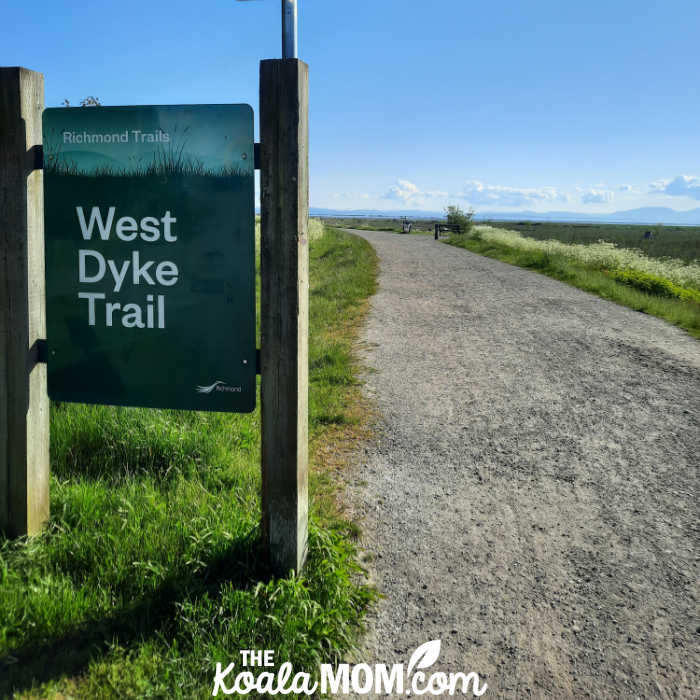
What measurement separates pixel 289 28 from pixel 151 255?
1.17 m

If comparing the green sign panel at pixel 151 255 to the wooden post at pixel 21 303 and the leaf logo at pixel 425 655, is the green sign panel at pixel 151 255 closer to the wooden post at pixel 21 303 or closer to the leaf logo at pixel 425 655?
the wooden post at pixel 21 303

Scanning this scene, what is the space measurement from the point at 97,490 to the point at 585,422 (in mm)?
3921

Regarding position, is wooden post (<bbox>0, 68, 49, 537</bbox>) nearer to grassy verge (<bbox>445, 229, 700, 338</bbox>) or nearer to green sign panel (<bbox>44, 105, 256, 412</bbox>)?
green sign panel (<bbox>44, 105, 256, 412</bbox>)

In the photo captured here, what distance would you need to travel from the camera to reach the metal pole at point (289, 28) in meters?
2.61

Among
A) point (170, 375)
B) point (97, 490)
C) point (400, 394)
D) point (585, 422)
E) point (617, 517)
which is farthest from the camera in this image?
point (400, 394)

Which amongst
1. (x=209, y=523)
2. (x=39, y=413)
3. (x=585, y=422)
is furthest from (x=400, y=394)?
(x=39, y=413)

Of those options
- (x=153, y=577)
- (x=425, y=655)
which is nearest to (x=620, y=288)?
(x=425, y=655)

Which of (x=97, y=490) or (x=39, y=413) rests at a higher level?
(x=39, y=413)

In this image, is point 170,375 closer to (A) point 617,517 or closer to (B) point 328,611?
(B) point 328,611

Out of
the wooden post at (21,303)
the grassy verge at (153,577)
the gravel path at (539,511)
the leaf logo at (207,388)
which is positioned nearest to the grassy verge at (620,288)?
the gravel path at (539,511)

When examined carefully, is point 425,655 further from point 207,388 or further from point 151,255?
point 151,255

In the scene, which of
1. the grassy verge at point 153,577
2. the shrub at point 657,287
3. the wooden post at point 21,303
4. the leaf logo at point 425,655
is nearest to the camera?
the grassy verge at point 153,577

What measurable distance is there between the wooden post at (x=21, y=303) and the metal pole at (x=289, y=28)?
4.09 feet

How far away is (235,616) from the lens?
2422mm
